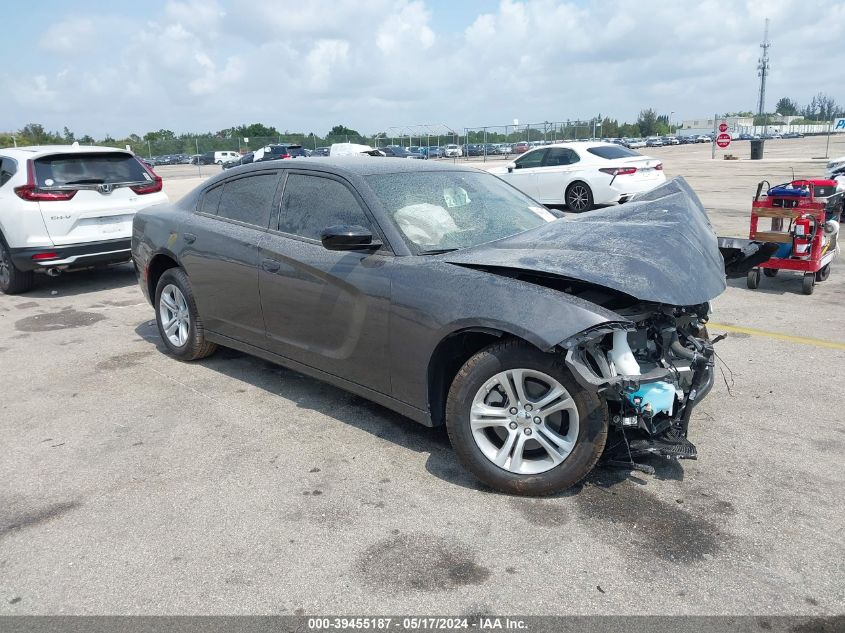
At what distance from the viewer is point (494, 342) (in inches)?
Answer: 139

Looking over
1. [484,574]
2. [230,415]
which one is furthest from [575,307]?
[230,415]

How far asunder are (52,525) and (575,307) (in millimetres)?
2726

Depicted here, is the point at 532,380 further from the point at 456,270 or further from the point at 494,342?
the point at 456,270

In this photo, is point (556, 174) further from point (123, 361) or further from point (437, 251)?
point (437, 251)

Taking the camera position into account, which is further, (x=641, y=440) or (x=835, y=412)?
(x=835, y=412)

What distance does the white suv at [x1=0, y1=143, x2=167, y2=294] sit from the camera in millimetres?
7961

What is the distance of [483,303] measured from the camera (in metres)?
3.39

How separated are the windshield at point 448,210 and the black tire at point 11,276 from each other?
614 cm

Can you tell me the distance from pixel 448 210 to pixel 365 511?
1.92 meters

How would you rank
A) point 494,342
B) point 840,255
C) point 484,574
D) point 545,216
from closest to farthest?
1. point 484,574
2. point 494,342
3. point 545,216
4. point 840,255

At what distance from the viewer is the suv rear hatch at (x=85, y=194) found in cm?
799

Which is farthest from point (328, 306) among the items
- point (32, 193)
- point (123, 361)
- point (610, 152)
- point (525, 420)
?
point (610, 152)

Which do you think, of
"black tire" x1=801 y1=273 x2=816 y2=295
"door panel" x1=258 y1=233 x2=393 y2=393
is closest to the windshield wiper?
"door panel" x1=258 y1=233 x2=393 y2=393

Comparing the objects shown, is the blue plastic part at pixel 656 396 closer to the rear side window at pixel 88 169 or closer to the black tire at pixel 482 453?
the black tire at pixel 482 453
